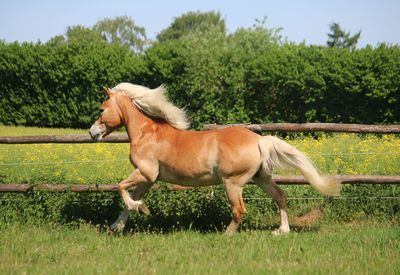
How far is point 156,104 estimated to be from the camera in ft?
27.1

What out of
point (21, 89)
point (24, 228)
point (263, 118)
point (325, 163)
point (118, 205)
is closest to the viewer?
point (24, 228)

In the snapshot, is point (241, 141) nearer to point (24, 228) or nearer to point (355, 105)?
point (24, 228)

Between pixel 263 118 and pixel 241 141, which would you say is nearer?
pixel 241 141

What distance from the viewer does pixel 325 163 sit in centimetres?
1094

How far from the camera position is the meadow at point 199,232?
604 cm

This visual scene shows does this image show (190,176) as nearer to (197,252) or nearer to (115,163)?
(197,252)

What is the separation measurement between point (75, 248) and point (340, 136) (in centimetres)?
978

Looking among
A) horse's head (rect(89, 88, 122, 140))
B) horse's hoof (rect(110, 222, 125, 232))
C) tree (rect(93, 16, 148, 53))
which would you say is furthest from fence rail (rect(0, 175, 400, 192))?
tree (rect(93, 16, 148, 53))

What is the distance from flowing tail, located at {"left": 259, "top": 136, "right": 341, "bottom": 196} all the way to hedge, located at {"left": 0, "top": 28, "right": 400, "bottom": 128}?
16762 millimetres

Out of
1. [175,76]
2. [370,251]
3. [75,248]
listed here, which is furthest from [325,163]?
[175,76]

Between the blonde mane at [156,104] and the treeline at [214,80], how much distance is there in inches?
660

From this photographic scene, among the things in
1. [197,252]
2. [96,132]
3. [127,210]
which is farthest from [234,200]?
[96,132]

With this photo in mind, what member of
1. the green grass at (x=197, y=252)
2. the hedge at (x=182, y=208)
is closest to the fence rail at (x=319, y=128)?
the hedge at (x=182, y=208)

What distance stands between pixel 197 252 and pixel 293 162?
194cm
